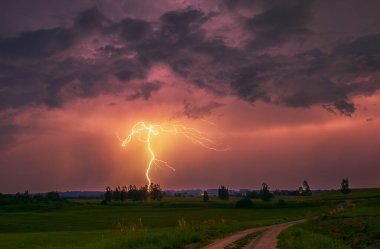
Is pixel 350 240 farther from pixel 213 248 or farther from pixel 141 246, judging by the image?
pixel 141 246

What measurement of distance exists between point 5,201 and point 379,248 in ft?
636

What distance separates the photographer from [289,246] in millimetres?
31562

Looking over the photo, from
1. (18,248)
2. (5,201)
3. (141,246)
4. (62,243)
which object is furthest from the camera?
(5,201)

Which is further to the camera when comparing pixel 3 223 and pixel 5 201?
pixel 5 201

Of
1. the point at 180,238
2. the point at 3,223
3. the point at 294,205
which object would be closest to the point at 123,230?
the point at 180,238

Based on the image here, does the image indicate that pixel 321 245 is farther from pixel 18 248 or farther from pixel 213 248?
pixel 18 248

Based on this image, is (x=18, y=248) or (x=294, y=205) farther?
(x=294, y=205)

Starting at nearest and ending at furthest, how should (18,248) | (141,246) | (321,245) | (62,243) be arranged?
(321,245) → (141,246) → (18,248) → (62,243)

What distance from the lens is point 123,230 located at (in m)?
43.9

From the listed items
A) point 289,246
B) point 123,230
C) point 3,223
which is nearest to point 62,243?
point 123,230

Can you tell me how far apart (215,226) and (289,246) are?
23.7 m

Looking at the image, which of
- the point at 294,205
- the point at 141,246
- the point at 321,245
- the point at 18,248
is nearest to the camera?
the point at 321,245

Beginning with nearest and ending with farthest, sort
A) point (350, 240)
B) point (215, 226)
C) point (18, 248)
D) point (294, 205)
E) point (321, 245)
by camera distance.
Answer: point (321, 245)
point (350, 240)
point (18, 248)
point (215, 226)
point (294, 205)

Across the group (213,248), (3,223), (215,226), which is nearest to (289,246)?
(213,248)
